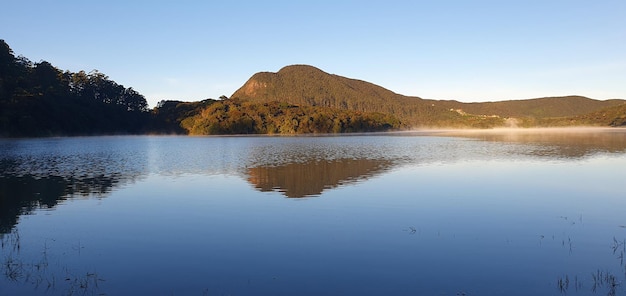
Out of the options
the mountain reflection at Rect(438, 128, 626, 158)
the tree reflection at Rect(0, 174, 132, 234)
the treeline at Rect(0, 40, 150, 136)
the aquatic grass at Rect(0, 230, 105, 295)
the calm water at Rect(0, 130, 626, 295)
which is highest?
the treeline at Rect(0, 40, 150, 136)

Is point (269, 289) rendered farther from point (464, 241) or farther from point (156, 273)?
point (464, 241)

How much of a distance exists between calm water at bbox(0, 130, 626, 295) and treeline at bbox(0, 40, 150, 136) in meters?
104

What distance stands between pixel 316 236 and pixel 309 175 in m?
19.3

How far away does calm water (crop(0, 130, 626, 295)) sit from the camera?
1106 centimetres

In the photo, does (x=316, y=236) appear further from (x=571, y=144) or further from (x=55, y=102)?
(x=55, y=102)

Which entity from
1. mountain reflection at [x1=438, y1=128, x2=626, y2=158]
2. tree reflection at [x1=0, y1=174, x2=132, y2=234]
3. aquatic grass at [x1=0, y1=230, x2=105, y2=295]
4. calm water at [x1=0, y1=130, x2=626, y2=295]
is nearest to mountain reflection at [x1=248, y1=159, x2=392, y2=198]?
calm water at [x1=0, y1=130, x2=626, y2=295]

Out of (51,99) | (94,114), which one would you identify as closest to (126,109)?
(94,114)

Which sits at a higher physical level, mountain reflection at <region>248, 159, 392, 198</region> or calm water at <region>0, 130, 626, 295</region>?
mountain reflection at <region>248, 159, 392, 198</region>

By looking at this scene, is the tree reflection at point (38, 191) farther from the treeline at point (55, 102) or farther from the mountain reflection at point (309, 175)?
the treeline at point (55, 102)

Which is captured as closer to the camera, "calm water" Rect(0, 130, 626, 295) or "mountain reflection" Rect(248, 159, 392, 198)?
"calm water" Rect(0, 130, 626, 295)

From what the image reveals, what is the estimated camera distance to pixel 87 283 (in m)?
11.1

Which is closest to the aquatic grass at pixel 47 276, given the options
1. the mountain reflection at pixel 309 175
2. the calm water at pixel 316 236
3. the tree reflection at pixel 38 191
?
the calm water at pixel 316 236

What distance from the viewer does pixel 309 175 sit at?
35.1 m

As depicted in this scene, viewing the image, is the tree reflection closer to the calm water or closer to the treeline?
the calm water
